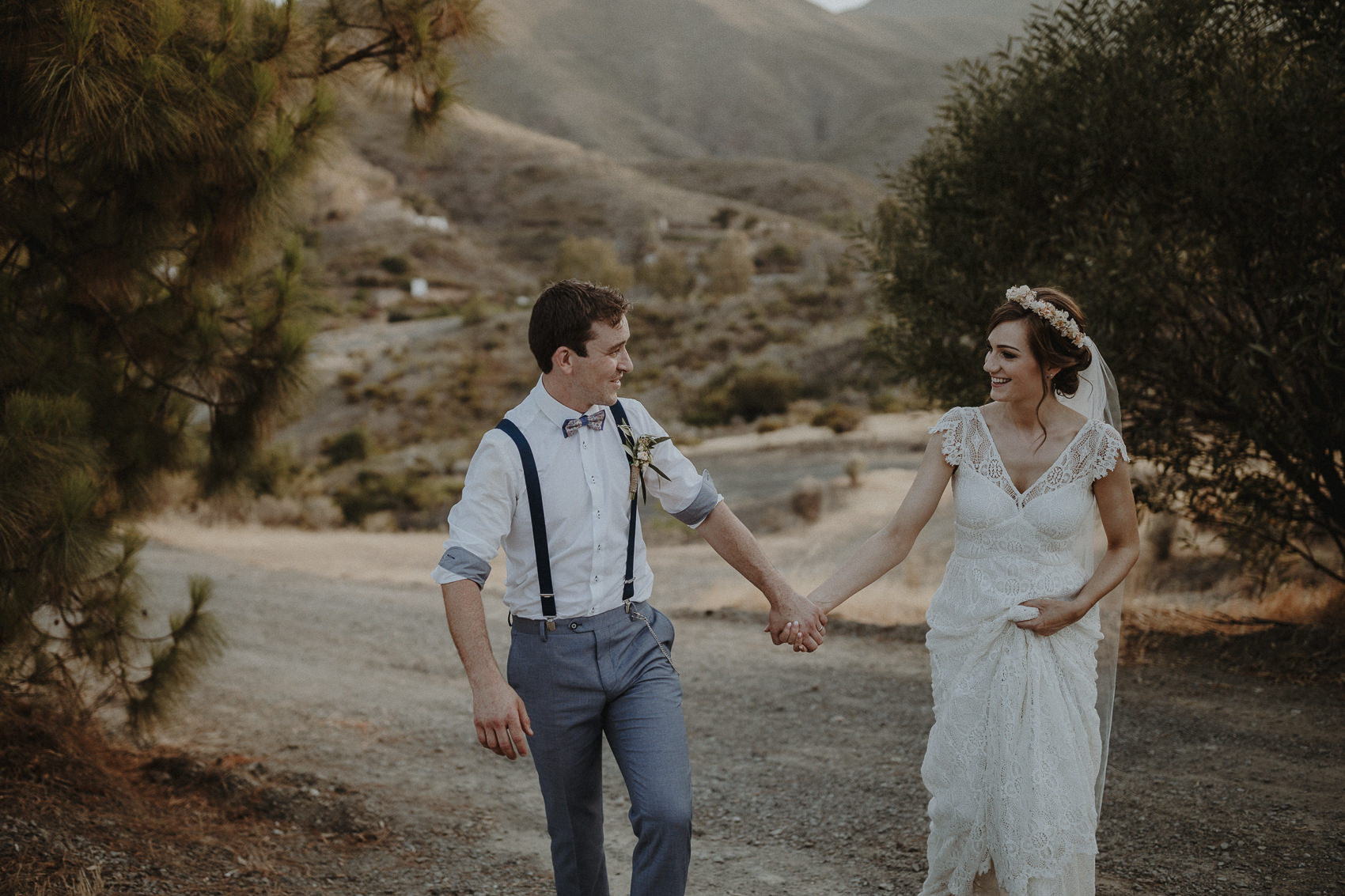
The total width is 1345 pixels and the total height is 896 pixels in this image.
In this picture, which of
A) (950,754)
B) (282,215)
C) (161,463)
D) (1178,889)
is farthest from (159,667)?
(1178,889)

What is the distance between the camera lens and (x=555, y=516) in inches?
118

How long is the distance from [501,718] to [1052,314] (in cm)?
221

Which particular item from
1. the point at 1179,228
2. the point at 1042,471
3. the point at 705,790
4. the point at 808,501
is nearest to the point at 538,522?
the point at 1042,471

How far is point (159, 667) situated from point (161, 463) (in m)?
1.21

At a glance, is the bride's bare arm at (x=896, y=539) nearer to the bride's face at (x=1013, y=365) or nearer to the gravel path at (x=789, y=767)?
the bride's face at (x=1013, y=365)

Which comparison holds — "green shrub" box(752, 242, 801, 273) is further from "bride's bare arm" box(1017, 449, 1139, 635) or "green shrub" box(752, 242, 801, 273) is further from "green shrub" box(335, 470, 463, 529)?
"bride's bare arm" box(1017, 449, 1139, 635)

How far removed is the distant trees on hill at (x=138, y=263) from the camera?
4117 mm

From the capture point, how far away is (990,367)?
341cm

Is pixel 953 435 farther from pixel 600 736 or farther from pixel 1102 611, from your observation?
pixel 600 736

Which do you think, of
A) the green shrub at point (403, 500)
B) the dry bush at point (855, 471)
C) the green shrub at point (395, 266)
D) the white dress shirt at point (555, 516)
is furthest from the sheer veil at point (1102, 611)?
the green shrub at point (395, 266)

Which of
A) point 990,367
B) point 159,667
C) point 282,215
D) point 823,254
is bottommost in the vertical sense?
point 159,667

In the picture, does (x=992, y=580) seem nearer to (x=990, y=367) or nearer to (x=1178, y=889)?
(x=990, y=367)

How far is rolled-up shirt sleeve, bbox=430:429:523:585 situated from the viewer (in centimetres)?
285

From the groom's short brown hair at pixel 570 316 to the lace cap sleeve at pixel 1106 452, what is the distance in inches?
64.7
